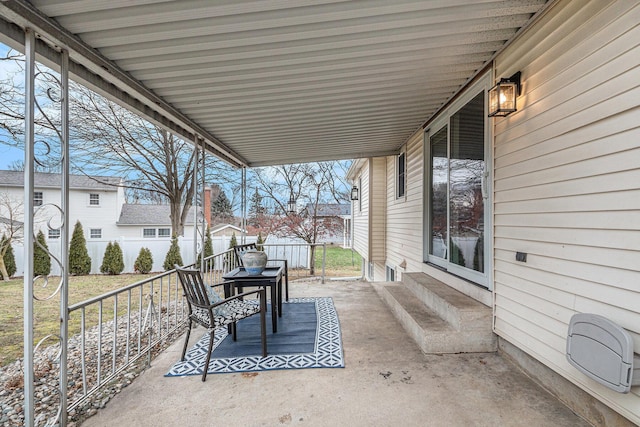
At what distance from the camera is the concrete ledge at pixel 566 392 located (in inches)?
69.1

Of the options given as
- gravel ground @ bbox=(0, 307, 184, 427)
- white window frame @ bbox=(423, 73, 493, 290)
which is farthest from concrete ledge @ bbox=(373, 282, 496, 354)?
gravel ground @ bbox=(0, 307, 184, 427)

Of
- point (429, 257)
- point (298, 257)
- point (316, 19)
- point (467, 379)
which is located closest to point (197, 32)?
point (316, 19)

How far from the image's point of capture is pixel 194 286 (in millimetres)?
2754

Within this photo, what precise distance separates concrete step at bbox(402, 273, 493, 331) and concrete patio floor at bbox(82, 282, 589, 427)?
29 centimetres

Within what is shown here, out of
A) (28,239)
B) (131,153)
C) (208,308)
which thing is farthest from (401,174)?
(131,153)

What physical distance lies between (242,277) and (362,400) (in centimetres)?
195

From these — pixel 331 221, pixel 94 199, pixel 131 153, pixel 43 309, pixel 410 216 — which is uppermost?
pixel 131 153

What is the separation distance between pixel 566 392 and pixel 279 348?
2365mm

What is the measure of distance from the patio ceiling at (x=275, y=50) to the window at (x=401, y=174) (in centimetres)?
221

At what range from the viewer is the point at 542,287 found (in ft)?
7.26

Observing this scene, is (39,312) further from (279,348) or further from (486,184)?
(486,184)

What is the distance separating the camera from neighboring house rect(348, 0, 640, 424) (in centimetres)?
162

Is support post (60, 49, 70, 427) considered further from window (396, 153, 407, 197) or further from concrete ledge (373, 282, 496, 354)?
window (396, 153, 407, 197)

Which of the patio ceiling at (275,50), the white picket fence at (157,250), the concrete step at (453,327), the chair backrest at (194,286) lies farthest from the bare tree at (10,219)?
the concrete step at (453,327)
